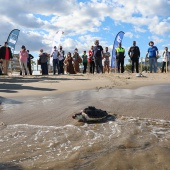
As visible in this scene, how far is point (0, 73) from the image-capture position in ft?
44.5

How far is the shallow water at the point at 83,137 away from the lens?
2.39 m

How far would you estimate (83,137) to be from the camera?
319 centimetres

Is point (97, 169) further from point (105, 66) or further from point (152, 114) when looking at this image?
point (105, 66)

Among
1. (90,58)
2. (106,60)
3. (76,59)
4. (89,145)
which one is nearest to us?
(89,145)

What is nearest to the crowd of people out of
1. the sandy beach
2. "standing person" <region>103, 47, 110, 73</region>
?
"standing person" <region>103, 47, 110, 73</region>

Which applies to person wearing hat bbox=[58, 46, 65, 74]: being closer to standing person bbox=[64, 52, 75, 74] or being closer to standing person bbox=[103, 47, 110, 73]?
standing person bbox=[64, 52, 75, 74]

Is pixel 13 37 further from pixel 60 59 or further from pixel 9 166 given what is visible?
pixel 9 166

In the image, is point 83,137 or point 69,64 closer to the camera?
point 83,137

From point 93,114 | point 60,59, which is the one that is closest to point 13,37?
point 60,59

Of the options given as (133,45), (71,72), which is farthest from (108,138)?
(71,72)

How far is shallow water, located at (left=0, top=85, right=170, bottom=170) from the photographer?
239 centimetres

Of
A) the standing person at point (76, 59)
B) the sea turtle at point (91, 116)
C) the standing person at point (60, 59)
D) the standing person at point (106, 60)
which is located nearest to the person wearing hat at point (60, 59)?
the standing person at point (60, 59)

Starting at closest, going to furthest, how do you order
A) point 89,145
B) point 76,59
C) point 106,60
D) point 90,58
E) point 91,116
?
1. point 89,145
2. point 91,116
3. point 90,58
4. point 106,60
5. point 76,59

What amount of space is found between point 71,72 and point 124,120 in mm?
11543
